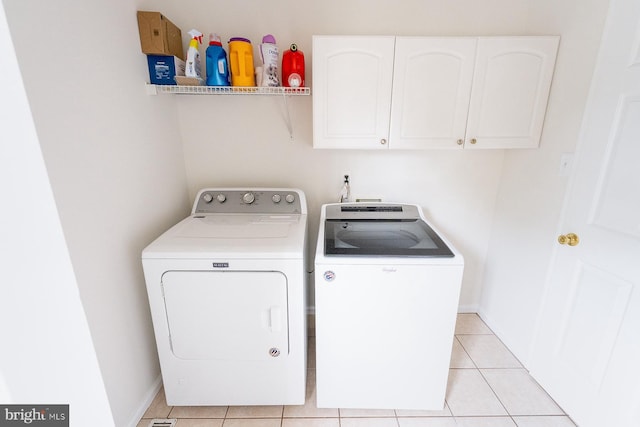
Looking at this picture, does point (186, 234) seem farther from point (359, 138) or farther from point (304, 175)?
point (359, 138)

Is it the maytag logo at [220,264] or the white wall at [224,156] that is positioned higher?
the white wall at [224,156]

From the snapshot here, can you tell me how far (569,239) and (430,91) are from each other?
1100 millimetres

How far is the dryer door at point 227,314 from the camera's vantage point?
53.4 inches

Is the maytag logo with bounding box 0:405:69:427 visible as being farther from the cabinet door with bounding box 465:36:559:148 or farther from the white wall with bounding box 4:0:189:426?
the cabinet door with bounding box 465:36:559:148

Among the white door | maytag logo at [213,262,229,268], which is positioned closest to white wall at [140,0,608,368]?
the white door

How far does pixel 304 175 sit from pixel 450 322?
1.32 meters

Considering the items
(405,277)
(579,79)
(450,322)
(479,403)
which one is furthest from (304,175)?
(479,403)

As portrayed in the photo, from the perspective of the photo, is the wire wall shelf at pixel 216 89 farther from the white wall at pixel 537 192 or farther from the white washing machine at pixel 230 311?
the white wall at pixel 537 192

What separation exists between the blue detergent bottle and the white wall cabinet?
1.76 ft

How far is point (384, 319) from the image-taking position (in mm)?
1400

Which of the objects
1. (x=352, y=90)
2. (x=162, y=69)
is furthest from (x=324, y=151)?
(x=162, y=69)

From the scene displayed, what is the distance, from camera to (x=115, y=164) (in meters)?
1.36

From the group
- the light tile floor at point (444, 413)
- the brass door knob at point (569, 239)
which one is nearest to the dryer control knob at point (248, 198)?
the light tile floor at point (444, 413)

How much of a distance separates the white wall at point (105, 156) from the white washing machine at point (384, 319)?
0.99m
